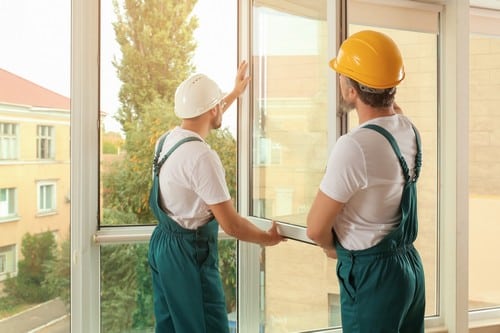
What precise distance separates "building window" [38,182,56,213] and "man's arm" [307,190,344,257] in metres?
1.21

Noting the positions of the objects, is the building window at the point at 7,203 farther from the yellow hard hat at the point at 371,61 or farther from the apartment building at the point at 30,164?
the yellow hard hat at the point at 371,61

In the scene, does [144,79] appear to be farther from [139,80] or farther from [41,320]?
[41,320]

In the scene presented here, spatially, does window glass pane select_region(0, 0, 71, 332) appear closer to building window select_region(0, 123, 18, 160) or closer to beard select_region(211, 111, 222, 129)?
building window select_region(0, 123, 18, 160)

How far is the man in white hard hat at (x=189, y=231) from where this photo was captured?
6.95 feet

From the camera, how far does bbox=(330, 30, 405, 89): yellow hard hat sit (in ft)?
5.96

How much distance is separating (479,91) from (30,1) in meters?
2.48

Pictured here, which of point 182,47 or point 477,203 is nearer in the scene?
point 182,47

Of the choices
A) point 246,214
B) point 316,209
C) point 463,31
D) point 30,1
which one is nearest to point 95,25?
point 30,1

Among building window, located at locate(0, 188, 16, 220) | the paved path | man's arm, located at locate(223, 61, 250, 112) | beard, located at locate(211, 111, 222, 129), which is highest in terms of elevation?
man's arm, located at locate(223, 61, 250, 112)

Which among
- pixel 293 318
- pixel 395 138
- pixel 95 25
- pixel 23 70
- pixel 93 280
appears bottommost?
pixel 293 318

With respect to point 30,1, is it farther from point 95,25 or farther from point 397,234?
point 397,234

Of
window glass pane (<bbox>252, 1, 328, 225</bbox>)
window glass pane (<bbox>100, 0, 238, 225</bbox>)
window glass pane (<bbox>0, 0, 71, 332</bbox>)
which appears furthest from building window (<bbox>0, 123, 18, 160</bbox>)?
window glass pane (<bbox>252, 1, 328, 225</bbox>)

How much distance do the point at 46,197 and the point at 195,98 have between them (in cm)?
80

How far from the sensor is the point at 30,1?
2447 mm
